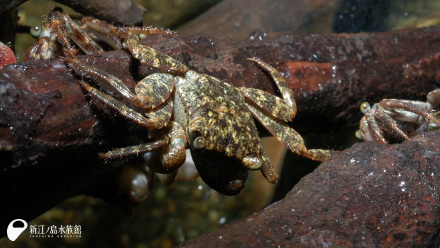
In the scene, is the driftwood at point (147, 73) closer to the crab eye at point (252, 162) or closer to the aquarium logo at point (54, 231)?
the crab eye at point (252, 162)

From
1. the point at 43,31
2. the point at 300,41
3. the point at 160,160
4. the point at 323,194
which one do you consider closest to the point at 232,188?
the point at 160,160

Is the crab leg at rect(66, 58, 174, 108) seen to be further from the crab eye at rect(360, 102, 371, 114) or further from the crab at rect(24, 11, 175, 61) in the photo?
the crab eye at rect(360, 102, 371, 114)

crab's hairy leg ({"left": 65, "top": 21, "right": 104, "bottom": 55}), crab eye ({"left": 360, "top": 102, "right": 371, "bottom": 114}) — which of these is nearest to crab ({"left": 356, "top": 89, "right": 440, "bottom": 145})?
crab eye ({"left": 360, "top": 102, "right": 371, "bottom": 114})

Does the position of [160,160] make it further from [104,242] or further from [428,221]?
[104,242]

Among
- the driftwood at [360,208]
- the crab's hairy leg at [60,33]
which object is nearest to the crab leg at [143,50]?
the crab's hairy leg at [60,33]

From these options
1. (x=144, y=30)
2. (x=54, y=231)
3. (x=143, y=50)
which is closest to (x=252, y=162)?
(x=143, y=50)
